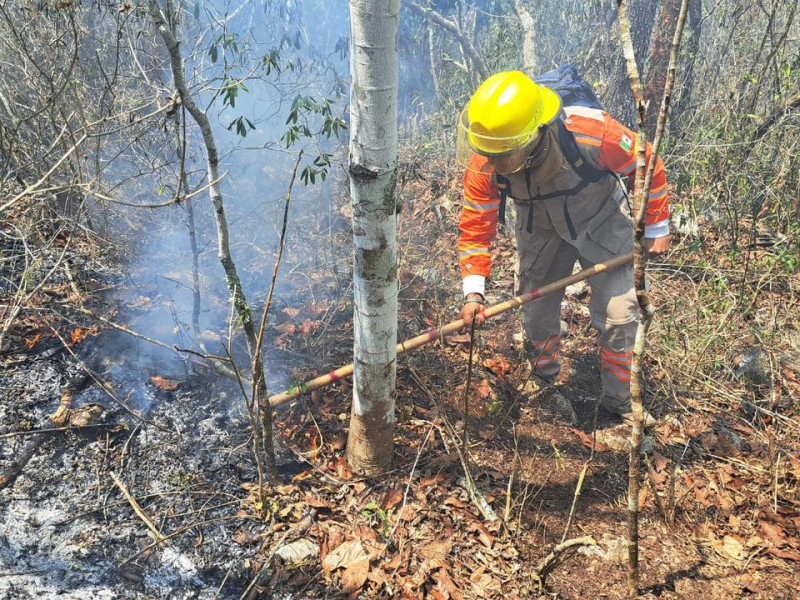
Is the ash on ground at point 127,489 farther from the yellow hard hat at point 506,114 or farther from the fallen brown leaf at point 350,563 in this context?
the yellow hard hat at point 506,114

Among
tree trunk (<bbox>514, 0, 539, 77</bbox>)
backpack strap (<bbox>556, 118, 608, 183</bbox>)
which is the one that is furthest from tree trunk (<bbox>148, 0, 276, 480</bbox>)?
tree trunk (<bbox>514, 0, 539, 77</bbox>)

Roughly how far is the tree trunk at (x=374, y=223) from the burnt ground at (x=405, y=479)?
33 centimetres

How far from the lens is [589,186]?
3.38 m

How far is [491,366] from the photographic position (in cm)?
410

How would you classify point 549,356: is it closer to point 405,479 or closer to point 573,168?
point 573,168

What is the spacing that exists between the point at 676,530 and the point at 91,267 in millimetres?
4796

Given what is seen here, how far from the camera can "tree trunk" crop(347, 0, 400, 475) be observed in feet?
6.91

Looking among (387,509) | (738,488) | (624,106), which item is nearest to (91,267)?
(387,509)

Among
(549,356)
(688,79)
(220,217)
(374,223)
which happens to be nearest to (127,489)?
(220,217)

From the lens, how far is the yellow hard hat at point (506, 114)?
2.92m

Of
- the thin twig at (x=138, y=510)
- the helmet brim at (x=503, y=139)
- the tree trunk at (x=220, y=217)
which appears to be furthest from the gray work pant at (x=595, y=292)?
the thin twig at (x=138, y=510)

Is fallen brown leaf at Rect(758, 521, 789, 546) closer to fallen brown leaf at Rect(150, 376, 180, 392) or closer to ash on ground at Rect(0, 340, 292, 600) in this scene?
ash on ground at Rect(0, 340, 292, 600)

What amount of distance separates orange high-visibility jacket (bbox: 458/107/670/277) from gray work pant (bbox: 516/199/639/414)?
0.25m

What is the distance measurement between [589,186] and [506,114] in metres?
0.84
